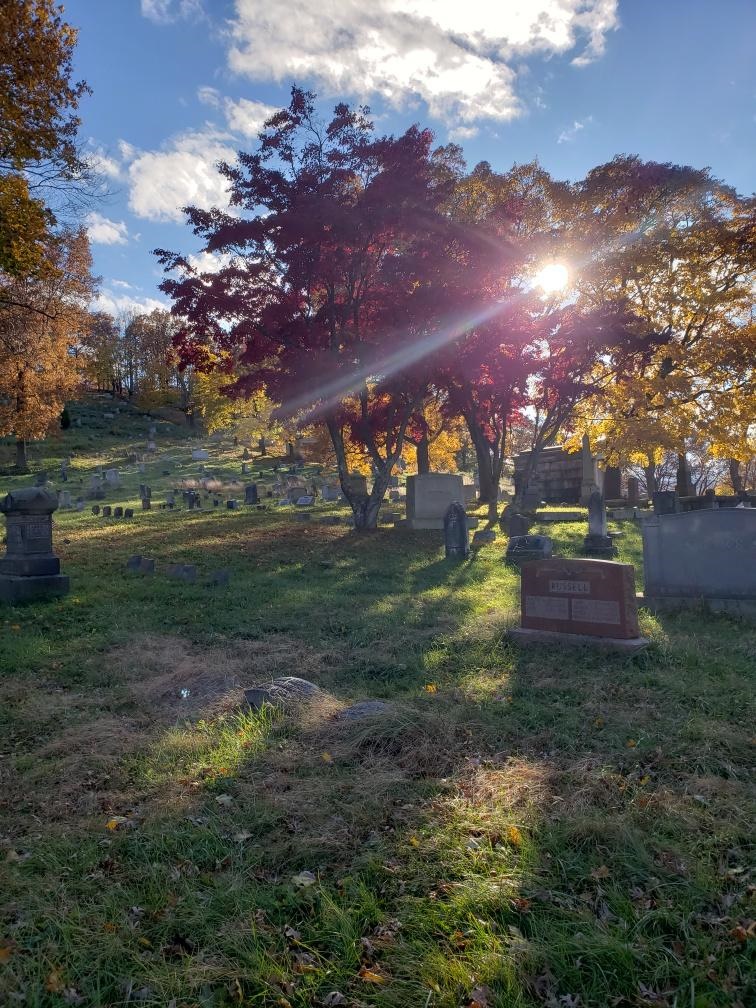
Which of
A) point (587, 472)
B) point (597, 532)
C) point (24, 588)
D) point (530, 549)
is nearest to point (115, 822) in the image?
point (24, 588)

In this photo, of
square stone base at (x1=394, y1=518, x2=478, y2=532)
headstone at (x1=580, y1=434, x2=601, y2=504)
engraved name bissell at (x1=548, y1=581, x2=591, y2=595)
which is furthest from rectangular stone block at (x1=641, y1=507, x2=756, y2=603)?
headstone at (x1=580, y1=434, x2=601, y2=504)

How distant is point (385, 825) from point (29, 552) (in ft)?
27.5

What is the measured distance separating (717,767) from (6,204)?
11.6m

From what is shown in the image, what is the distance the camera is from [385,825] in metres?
3.49

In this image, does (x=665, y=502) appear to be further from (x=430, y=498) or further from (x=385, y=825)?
(x=385, y=825)

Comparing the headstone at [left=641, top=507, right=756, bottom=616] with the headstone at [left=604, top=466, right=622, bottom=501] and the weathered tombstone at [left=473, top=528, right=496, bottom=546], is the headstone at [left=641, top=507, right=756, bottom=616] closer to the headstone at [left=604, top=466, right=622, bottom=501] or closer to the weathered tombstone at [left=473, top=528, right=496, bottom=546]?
the weathered tombstone at [left=473, top=528, right=496, bottom=546]

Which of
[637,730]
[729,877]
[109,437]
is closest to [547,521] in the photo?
[637,730]

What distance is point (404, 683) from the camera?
5875mm

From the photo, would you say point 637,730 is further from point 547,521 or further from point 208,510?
point 208,510

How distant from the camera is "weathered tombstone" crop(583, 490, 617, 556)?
13.6 meters

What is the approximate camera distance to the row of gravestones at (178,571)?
34.7 ft

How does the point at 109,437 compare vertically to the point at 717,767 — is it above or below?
above

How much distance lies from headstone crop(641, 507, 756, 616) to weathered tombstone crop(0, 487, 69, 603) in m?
8.76

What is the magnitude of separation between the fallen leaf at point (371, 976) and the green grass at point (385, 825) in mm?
13
